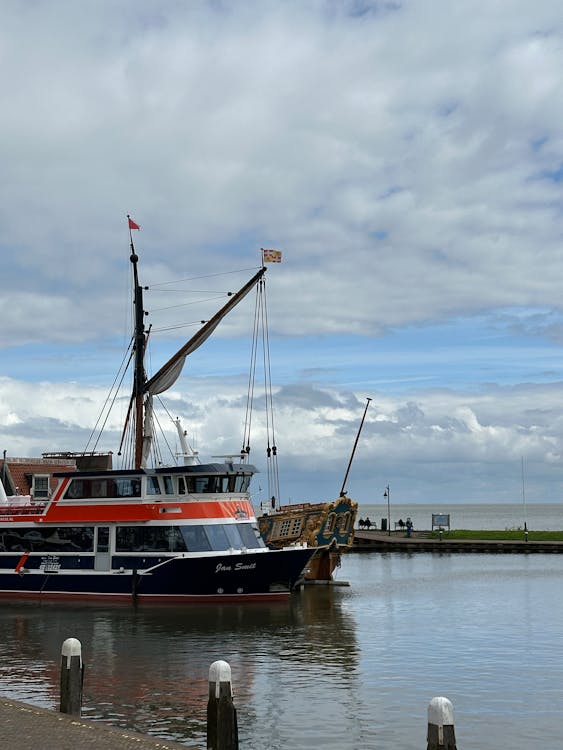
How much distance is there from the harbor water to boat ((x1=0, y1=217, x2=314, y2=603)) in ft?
2.93

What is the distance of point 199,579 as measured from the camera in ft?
121

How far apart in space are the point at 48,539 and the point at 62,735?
27110 mm

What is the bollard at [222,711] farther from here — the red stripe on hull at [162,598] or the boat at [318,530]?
the boat at [318,530]

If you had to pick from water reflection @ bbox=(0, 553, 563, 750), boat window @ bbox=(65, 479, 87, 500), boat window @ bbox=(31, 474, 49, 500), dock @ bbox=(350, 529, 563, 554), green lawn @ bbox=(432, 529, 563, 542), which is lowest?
water reflection @ bbox=(0, 553, 563, 750)


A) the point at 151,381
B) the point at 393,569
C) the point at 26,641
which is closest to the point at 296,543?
the point at 151,381

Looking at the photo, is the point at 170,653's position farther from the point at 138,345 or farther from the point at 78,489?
the point at 138,345

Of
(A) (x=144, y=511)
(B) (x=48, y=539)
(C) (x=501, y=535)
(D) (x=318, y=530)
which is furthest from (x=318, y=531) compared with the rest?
(C) (x=501, y=535)

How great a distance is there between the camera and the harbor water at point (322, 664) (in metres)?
18.6

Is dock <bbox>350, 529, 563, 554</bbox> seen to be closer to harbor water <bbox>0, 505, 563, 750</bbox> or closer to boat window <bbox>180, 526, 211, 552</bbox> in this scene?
harbor water <bbox>0, 505, 563, 750</bbox>

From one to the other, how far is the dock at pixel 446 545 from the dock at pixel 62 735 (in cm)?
5828

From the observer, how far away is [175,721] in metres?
18.5

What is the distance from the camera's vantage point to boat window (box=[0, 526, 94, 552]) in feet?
127

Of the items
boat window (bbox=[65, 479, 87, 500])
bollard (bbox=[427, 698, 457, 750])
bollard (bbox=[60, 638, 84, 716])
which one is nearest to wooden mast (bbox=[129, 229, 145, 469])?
boat window (bbox=[65, 479, 87, 500])

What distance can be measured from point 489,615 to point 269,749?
21.5 metres
